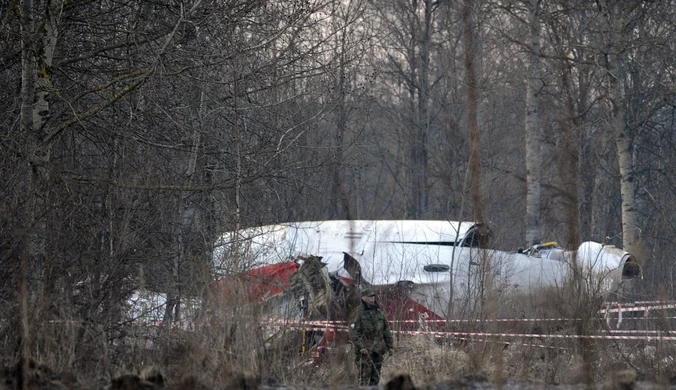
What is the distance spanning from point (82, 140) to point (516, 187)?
20.7m

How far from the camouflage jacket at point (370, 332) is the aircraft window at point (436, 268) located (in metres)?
3.76

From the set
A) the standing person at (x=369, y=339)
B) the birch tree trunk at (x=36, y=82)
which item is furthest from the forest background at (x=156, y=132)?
the standing person at (x=369, y=339)

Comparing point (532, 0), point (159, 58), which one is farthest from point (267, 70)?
point (532, 0)

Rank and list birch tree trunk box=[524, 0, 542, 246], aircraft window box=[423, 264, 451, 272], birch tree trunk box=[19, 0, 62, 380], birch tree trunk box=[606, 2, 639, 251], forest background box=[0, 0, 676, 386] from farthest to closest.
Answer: birch tree trunk box=[524, 0, 542, 246], birch tree trunk box=[606, 2, 639, 251], aircraft window box=[423, 264, 451, 272], birch tree trunk box=[19, 0, 62, 380], forest background box=[0, 0, 676, 386]

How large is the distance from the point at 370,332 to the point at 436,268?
160 inches

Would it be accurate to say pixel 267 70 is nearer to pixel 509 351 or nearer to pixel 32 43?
pixel 32 43

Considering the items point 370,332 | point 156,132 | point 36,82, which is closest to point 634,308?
point 370,332

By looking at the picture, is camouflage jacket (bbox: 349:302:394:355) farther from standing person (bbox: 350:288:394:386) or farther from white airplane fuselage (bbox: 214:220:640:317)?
white airplane fuselage (bbox: 214:220:640:317)

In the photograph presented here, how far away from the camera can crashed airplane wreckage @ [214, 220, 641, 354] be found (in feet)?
40.8

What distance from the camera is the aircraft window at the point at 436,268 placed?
14.8m

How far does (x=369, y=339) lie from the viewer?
10.9m

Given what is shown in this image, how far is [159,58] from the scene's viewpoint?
1027cm

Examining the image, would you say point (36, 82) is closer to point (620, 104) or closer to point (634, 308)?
point (634, 308)

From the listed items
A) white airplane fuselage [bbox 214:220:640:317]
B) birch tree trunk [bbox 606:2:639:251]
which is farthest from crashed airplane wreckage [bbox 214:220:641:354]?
birch tree trunk [bbox 606:2:639:251]
